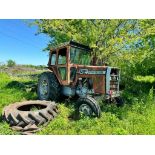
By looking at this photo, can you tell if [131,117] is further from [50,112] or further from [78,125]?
[50,112]

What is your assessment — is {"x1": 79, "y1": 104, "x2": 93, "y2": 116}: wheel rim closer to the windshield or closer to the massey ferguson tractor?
the massey ferguson tractor

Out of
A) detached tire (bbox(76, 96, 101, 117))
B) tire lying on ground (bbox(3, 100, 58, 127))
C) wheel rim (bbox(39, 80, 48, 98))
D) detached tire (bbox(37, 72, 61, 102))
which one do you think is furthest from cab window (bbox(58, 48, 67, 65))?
detached tire (bbox(76, 96, 101, 117))

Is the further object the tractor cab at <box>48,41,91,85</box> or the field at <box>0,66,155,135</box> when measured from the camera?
the tractor cab at <box>48,41,91,85</box>

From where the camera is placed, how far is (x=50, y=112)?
272 inches

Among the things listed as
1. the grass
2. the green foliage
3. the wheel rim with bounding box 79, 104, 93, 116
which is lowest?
the grass

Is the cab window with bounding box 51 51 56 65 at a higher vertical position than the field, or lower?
higher

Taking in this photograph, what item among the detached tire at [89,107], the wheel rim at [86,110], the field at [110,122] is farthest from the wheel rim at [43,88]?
the wheel rim at [86,110]

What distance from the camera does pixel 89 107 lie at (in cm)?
685

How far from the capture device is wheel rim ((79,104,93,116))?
6.85 meters

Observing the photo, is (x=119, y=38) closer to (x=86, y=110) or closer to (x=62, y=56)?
(x=62, y=56)

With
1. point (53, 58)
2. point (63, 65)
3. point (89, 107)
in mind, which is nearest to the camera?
point (89, 107)

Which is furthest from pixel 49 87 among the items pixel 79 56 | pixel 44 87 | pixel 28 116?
pixel 28 116

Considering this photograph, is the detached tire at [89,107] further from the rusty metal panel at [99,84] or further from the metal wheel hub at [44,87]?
the metal wheel hub at [44,87]

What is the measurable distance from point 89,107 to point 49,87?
2.19 m
